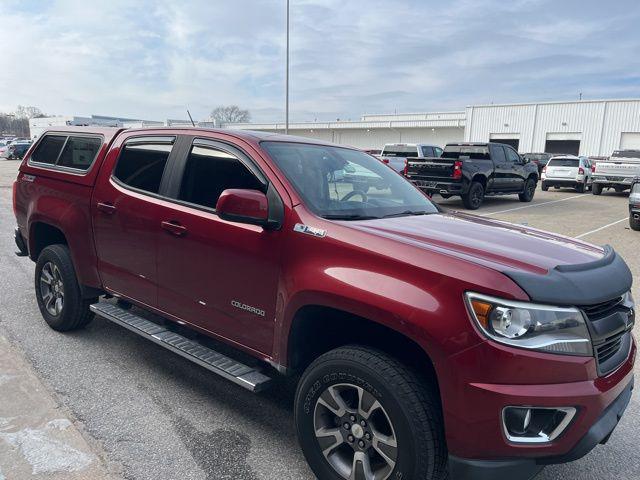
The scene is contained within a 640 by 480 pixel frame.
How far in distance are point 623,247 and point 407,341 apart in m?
9.29

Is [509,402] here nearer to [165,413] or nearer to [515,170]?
[165,413]

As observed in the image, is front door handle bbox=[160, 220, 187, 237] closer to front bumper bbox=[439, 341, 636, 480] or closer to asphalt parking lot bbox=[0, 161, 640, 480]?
asphalt parking lot bbox=[0, 161, 640, 480]

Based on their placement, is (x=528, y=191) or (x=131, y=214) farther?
(x=528, y=191)

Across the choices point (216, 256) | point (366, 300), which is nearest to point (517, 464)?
point (366, 300)

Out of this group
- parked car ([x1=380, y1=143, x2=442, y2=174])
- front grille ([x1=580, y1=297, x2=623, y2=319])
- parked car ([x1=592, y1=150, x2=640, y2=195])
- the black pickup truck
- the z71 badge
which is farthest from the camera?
parked car ([x1=380, y1=143, x2=442, y2=174])

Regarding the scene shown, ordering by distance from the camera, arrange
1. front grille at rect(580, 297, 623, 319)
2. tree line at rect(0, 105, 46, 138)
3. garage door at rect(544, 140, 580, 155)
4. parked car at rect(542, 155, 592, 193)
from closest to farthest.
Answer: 1. front grille at rect(580, 297, 623, 319)
2. parked car at rect(542, 155, 592, 193)
3. garage door at rect(544, 140, 580, 155)
4. tree line at rect(0, 105, 46, 138)

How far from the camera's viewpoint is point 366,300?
2.43 m

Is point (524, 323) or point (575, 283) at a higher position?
point (575, 283)

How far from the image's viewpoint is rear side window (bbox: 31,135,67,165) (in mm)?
4984

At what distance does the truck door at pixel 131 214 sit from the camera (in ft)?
12.3

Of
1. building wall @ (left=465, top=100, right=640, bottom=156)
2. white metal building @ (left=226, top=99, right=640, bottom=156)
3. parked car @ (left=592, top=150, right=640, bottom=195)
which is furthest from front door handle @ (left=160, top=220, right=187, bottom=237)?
building wall @ (left=465, top=100, right=640, bottom=156)

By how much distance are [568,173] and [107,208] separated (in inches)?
883

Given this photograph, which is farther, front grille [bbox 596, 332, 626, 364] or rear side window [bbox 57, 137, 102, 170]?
rear side window [bbox 57, 137, 102, 170]

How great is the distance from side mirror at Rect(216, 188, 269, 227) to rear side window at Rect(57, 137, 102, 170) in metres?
2.24
